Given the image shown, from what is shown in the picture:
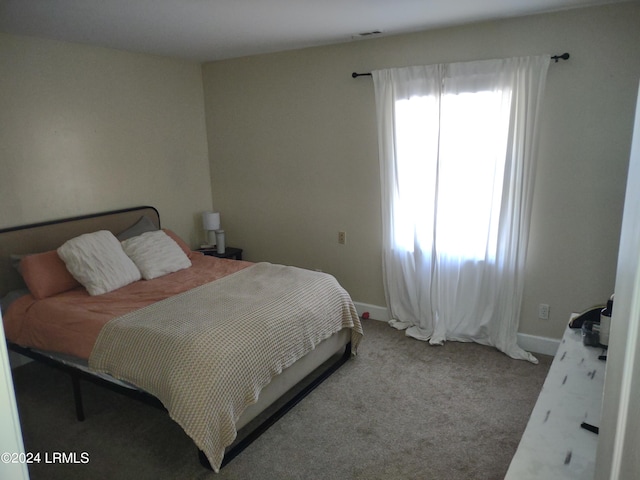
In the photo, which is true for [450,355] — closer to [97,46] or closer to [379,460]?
[379,460]

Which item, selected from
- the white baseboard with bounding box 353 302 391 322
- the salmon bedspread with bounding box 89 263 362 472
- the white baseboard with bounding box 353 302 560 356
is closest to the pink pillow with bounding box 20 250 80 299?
the salmon bedspread with bounding box 89 263 362 472

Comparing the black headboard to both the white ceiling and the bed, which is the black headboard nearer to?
the bed

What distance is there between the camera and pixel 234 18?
2.88m

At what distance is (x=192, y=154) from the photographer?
459 cm

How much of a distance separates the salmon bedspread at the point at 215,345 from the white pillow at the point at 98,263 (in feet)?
1.88

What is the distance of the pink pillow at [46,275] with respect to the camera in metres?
3.01

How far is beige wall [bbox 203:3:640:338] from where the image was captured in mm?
2896

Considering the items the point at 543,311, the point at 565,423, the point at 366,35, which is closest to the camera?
the point at 565,423

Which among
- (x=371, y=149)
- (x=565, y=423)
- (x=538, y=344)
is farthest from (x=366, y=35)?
(x=565, y=423)

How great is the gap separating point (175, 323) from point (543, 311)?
261 centimetres

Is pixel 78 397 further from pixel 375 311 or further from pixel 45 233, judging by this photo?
pixel 375 311

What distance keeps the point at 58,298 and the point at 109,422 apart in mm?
905

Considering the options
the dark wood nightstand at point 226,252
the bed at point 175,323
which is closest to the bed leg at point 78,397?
the bed at point 175,323

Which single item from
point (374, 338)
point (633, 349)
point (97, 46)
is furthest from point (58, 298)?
point (633, 349)
